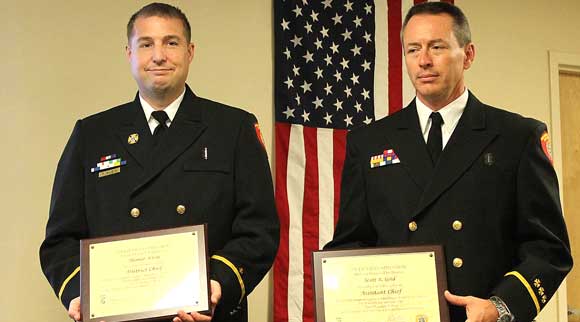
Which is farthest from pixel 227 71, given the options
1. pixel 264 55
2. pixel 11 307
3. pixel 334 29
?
pixel 11 307

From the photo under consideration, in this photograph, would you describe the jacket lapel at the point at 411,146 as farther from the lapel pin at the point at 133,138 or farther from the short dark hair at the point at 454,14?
the lapel pin at the point at 133,138

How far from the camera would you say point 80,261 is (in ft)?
8.00

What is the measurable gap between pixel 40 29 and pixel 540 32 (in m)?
2.79

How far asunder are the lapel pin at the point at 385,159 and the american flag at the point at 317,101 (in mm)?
1484

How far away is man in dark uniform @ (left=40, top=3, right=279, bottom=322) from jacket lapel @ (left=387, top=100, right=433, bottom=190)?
1.36 feet

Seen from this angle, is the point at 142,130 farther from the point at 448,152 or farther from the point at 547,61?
the point at 547,61

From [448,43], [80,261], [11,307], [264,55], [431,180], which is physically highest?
[264,55]

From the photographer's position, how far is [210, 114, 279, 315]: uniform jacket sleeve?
2.47 metres

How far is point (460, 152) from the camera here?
2492 millimetres

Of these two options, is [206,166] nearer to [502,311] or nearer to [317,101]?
[502,311]

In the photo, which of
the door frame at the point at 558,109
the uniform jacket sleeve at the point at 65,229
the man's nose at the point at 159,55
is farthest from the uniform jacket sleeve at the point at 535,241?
the door frame at the point at 558,109

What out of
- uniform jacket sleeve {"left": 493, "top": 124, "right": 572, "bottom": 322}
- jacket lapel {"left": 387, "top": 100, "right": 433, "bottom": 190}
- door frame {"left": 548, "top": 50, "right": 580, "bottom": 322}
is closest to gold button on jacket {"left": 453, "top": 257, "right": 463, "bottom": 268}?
uniform jacket sleeve {"left": 493, "top": 124, "right": 572, "bottom": 322}

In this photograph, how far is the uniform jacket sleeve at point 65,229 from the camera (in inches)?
101

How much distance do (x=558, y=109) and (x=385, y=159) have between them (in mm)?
A: 2599
